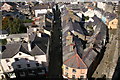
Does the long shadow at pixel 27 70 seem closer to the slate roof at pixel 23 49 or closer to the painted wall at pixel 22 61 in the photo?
the painted wall at pixel 22 61

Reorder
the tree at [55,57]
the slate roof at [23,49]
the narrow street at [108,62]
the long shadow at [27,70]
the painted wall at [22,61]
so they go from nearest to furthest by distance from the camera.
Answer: the painted wall at [22,61] → the slate roof at [23,49] → the long shadow at [27,70] → the narrow street at [108,62] → the tree at [55,57]

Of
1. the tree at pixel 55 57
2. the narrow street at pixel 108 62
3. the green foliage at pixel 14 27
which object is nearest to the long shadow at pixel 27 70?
the tree at pixel 55 57

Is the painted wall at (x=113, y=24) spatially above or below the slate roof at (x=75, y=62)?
above

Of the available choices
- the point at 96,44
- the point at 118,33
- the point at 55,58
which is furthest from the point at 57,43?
the point at 118,33

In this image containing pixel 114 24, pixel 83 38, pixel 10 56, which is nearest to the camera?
pixel 10 56

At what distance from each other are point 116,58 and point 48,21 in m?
31.0

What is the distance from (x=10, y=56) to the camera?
108 feet

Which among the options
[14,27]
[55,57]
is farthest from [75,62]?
[14,27]

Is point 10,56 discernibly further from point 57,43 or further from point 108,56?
point 108,56

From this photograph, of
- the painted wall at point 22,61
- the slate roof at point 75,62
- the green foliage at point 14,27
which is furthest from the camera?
the green foliage at point 14,27

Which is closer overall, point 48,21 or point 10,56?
point 10,56

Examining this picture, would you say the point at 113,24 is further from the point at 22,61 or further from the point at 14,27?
the point at 22,61

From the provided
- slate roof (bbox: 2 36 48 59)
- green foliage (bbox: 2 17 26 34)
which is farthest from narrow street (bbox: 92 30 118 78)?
green foliage (bbox: 2 17 26 34)

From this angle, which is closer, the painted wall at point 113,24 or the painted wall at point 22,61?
the painted wall at point 22,61
